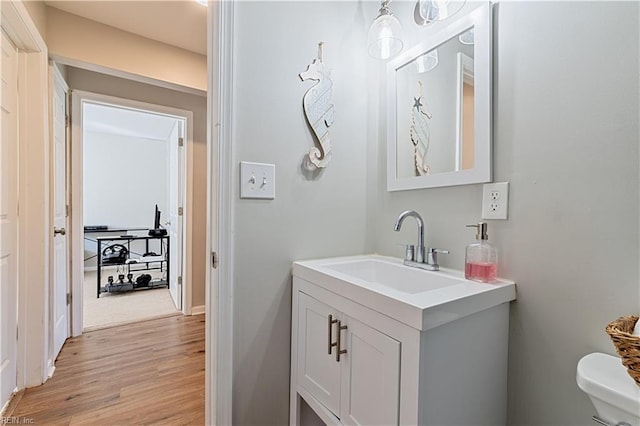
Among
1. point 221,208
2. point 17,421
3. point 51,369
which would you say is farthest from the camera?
point 51,369

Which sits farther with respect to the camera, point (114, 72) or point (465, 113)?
point (114, 72)

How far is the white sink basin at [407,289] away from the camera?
70 cm

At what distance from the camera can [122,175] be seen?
5434mm

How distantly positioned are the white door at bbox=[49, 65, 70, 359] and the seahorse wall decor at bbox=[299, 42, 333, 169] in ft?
6.12

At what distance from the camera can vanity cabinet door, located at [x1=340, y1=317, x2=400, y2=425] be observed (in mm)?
733

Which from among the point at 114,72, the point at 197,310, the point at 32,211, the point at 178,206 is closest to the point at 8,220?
the point at 32,211

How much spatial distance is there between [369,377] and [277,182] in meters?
0.76

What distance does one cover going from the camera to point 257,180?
1.14 meters

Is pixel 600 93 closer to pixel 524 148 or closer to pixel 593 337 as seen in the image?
pixel 524 148

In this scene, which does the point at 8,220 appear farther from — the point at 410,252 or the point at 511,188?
the point at 511,188

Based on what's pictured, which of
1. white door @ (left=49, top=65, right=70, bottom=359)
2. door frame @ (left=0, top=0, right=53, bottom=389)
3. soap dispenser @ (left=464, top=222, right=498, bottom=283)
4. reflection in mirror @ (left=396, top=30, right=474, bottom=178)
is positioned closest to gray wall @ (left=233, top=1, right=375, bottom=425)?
reflection in mirror @ (left=396, top=30, right=474, bottom=178)

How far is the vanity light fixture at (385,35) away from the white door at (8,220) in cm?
182

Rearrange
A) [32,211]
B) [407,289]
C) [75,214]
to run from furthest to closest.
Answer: [75,214] < [32,211] < [407,289]

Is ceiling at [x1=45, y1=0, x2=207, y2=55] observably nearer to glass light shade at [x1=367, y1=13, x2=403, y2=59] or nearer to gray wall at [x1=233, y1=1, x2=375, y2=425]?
gray wall at [x1=233, y1=1, x2=375, y2=425]
